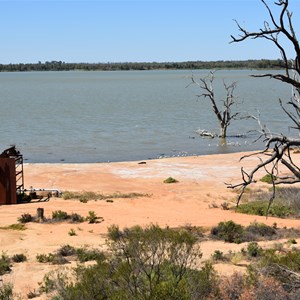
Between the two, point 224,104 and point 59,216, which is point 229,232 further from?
point 224,104

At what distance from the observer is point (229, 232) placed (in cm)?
1645

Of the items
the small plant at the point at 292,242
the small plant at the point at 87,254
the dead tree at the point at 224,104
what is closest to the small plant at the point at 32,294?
the small plant at the point at 87,254

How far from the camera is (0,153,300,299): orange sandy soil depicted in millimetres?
15742

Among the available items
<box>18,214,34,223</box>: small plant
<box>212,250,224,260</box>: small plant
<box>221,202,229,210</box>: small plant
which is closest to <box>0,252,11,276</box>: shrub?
<box>18,214,34,223</box>: small plant

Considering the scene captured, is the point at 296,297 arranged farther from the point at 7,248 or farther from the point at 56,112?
the point at 56,112

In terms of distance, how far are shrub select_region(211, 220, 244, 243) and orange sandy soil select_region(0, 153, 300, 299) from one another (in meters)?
0.32

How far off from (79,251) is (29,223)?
4993 millimetres

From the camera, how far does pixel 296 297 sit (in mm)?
9367

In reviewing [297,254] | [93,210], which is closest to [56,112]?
[93,210]

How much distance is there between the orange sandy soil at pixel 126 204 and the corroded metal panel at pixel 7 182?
80 centimetres

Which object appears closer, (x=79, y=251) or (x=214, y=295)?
(x=214, y=295)

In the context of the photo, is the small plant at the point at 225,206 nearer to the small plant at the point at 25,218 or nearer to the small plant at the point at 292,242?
the small plant at the point at 292,242

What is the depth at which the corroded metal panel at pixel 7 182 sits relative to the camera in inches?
912

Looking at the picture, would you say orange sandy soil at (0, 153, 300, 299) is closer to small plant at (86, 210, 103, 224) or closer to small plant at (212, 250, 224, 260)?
small plant at (86, 210, 103, 224)
